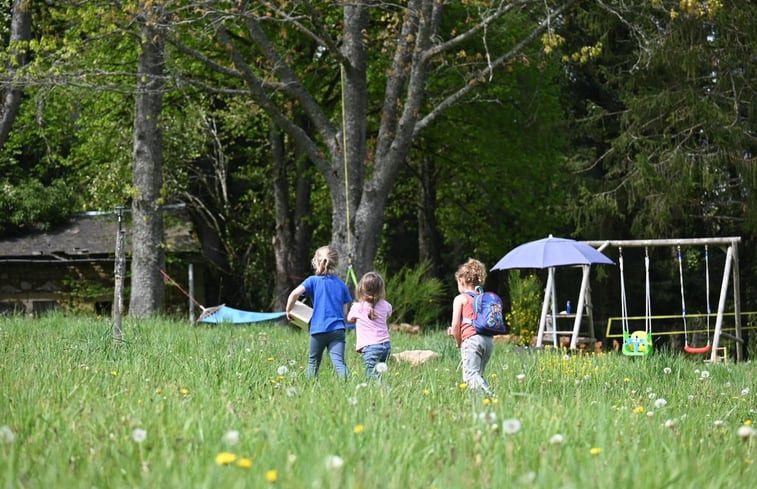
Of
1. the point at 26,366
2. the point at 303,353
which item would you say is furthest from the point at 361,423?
the point at 303,353

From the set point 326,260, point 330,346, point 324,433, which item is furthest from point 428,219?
point 324,433

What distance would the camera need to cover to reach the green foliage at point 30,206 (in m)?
23.0

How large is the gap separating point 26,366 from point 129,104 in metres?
16.6

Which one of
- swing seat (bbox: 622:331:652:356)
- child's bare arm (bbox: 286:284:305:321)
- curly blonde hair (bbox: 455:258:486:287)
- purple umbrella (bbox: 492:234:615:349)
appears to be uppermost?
purple umbrella (bbox: 492:234:615:349)

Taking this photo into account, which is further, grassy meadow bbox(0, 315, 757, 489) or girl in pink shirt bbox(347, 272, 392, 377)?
girl in pink shirt bbox(347, 272, 392, 377)

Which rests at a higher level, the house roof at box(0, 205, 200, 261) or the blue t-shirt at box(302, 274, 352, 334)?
the house roof at box(0, 205, 200, 261)

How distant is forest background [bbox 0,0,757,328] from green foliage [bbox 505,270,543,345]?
11.7ft

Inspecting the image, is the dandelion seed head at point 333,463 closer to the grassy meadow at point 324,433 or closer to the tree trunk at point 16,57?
the grassy meadow at point 324,433

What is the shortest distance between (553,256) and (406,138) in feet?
A: 10.1

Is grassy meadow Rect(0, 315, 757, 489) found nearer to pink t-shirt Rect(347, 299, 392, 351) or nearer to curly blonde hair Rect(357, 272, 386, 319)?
pink t-shirt Rect(347, 299, 392, 351)

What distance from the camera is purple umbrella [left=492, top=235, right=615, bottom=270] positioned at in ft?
48.2

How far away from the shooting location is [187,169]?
1047 inches

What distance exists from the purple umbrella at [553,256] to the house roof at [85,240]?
9216 millimetres

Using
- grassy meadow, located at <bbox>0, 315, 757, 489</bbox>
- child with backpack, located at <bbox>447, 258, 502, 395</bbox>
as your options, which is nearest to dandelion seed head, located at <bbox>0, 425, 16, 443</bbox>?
grassy meadow, located at <bbox>0, 315, 757, 489</bbox>
